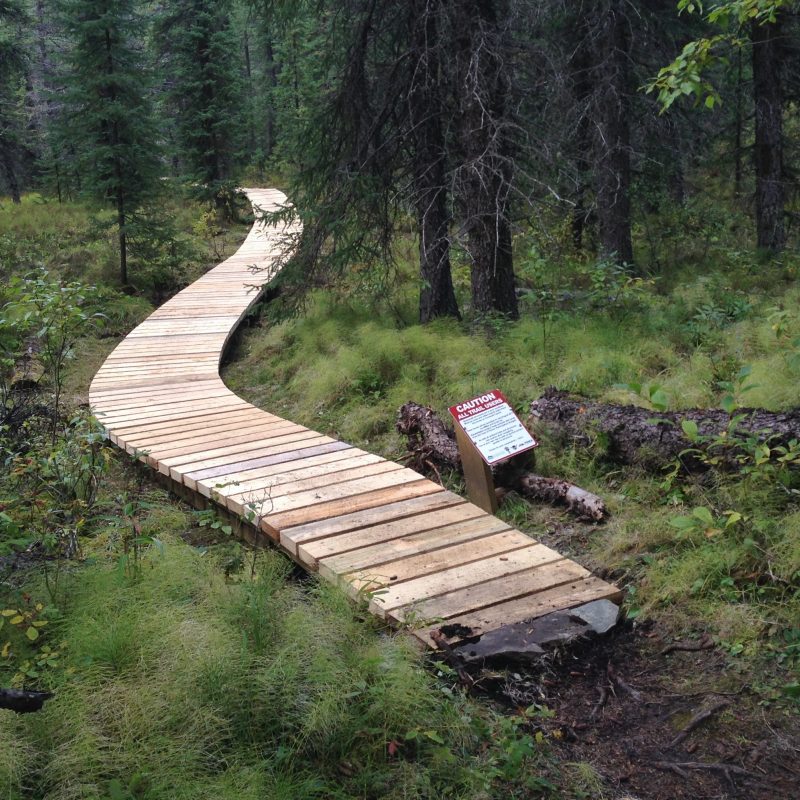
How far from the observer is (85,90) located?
13.2 meters

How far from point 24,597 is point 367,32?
7489mm

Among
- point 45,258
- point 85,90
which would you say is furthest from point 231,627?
point 45,258

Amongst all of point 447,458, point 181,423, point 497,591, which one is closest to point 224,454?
point 181,423

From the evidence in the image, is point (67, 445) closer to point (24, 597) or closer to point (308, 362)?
point (24, 597)

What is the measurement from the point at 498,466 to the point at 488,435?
0.57 meters

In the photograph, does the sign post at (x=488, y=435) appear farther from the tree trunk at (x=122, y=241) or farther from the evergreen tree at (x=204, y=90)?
the evergreen tree at (x=204, y=90)

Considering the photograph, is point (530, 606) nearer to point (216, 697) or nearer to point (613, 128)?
point (216, 697)

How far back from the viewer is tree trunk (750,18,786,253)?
434 inches

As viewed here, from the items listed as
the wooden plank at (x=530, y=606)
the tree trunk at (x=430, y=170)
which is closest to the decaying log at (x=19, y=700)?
the wooden plank at (x=530, y=606)

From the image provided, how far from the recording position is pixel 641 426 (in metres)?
4.82

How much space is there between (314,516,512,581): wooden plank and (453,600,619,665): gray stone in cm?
69

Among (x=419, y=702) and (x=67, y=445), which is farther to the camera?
(x=67, y=445)

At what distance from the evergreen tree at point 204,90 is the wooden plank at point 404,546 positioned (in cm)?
1749

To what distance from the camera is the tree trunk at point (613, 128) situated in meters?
10.2
